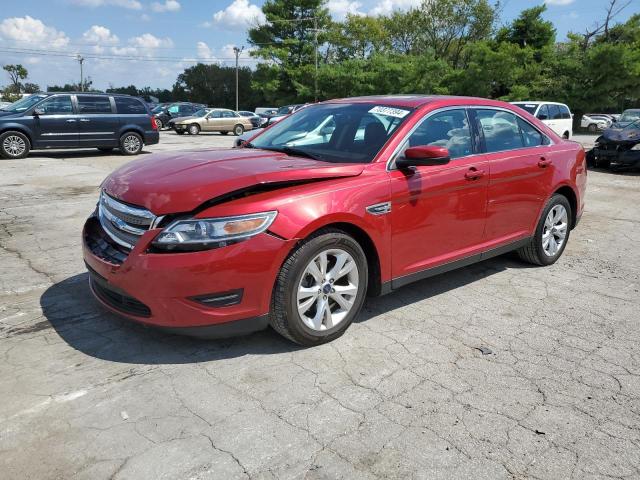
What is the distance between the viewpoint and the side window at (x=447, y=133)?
13.1 ft

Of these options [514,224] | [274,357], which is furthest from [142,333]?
[514,224]

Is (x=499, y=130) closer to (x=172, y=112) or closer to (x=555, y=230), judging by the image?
(x=555, y=230)

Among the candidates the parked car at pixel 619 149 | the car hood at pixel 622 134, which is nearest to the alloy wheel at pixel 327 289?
the parked car at pixel 619 149

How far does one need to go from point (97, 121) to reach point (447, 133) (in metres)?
13.2

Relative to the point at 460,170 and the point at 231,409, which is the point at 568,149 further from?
the point at 231,409

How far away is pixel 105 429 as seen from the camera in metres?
2.56

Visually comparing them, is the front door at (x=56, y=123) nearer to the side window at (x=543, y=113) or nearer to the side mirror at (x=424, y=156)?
the side mirror at (x=424, y=156)

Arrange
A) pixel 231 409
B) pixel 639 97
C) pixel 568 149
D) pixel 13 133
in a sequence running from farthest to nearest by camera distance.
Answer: pixel 639 97 < pixel 13 133 < pixel 568 149 < pixel 231 409

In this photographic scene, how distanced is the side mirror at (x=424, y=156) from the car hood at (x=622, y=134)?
11.6 meters

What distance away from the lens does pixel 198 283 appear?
297 centimetres

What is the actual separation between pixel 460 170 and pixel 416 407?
2046mm

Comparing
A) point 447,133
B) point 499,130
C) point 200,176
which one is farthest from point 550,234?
point 200,176

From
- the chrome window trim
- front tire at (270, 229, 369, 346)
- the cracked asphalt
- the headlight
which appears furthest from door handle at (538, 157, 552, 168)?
the headlight

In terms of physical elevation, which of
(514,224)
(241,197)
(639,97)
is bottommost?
(514,224)
